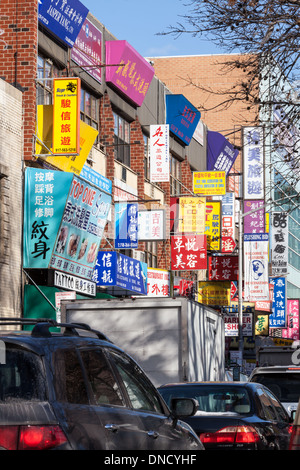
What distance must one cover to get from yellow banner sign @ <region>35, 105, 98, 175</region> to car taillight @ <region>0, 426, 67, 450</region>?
19354 mm

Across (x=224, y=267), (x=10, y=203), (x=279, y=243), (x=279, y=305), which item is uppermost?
(x=279, y=243)

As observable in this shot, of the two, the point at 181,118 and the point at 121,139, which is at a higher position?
the point at 181,118

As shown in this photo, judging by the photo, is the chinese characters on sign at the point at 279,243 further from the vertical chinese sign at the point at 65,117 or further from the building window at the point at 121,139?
the vertical chinese sign at the point at 65,117

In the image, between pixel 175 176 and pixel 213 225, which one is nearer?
pixel 213 225

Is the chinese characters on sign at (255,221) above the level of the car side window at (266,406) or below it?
above

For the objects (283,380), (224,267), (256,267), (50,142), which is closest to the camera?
(283,380)

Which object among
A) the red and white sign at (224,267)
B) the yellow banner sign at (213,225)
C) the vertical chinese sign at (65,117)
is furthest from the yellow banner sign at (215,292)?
the vertical chinese sign at (65,117)

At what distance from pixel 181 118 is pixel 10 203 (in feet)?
→ 65.5

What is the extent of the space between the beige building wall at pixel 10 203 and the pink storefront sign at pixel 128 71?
7.60m

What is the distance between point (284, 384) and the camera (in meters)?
16.5

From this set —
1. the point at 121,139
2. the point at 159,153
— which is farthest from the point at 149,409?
the point at 121,139

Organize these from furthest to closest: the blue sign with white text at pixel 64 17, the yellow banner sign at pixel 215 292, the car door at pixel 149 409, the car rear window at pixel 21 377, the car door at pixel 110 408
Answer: the yellow banner sign at pixel 215 292
the blue sign with white text at pixel 64 17
the car door at pixel 149 409
the car door at pixel 110 408
the car rear window at pixel 21 377

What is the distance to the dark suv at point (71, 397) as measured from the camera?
5895mm

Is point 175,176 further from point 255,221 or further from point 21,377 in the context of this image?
point 21,377
